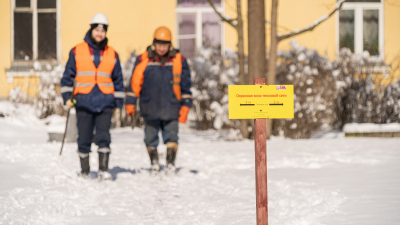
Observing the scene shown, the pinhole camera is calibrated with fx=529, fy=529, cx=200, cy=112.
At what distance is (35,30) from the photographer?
1276 centimetres

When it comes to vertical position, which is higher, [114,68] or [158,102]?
[114,68]

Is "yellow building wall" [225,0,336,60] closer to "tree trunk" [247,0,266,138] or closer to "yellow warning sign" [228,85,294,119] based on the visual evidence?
"tree trunk" [247,0,266,138]

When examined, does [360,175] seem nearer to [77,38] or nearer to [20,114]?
[20,114]

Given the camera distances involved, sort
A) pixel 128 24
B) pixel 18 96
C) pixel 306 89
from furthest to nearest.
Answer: pixel 128 24
pixel 18 96
pixel 306 89

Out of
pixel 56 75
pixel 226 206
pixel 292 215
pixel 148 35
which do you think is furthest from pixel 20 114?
pixel 292 215

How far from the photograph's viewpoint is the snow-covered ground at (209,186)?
4.26 meters

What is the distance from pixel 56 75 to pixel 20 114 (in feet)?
3.61

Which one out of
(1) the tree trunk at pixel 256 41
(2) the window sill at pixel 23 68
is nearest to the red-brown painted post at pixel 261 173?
(1) the tree trunk at pixel 256 41

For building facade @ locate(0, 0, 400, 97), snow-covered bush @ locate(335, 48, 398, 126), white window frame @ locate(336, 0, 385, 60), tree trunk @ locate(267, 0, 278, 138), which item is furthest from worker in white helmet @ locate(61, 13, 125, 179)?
white window frame @ locate(336, 0, 385, 60)

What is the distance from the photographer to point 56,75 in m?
11.0

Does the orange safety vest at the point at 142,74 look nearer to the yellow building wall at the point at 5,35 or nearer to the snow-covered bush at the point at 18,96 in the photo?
the snow-covered bush at the point at 18,96

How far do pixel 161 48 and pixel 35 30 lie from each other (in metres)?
7.64

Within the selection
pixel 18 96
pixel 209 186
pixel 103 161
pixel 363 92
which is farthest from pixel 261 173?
pixel 18 96

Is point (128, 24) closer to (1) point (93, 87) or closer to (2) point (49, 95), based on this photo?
(2) point (49, 95)
